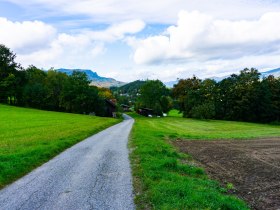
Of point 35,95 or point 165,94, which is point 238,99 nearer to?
point 165,94

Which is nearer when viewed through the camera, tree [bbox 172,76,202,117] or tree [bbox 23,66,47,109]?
tree [bbox 172,76,202,117]

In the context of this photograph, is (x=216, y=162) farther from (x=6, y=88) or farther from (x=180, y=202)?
(x=6, y=88)

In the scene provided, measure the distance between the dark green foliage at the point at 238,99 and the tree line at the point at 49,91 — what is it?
34524 mm

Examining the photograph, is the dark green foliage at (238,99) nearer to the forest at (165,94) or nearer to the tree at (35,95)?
the forest at (165,94)

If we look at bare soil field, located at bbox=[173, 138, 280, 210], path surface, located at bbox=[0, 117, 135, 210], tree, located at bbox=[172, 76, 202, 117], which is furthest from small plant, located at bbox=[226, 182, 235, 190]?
tree, located at bbox=[172, 76, 202, 117]

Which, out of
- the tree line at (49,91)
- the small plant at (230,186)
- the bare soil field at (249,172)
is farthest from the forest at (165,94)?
the small plant at (230,186)

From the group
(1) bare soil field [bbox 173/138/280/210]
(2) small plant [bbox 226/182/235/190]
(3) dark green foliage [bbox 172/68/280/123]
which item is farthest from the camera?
(3) dark green foliage [bbox 172/68/280/123]

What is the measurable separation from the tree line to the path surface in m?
95.6

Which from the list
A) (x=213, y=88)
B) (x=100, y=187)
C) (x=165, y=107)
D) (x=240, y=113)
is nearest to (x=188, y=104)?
(x=213, y=88)

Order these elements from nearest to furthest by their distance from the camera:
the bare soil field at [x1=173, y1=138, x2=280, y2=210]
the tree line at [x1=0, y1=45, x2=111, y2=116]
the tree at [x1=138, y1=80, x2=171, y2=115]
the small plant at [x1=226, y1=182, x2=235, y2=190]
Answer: the bare soil field at [x1=173, y1=138, x2=280, y2=210] < the small plant at [x1=226, y1=182, x2=235, y2=190] < the tree line at [x1=0, y1=45, x2=111, y2=116] < the tree at [x1=138, y1=80, x2=171, y2=115]

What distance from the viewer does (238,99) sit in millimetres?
102438

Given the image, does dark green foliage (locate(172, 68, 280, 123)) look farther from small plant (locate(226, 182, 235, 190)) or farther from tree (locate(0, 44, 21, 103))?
small plant (locate(226, 182, 235, 190))

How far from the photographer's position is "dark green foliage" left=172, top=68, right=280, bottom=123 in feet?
321

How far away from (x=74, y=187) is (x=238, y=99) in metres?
96.1
